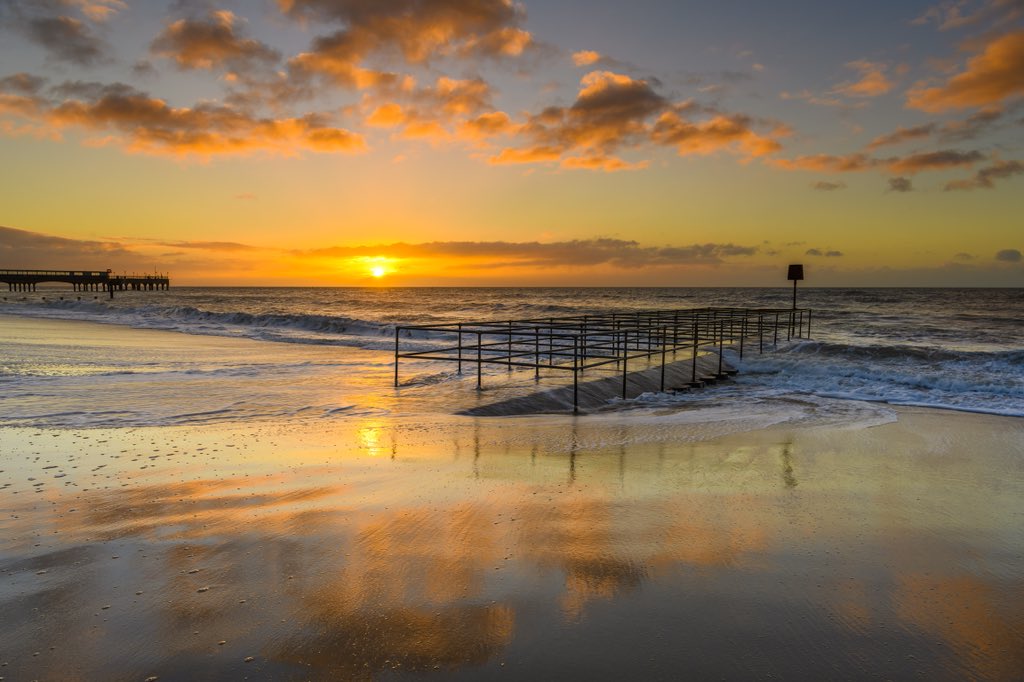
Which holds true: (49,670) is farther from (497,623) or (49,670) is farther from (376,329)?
(376,329)

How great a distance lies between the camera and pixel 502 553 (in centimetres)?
452

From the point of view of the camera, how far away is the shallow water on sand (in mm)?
3262

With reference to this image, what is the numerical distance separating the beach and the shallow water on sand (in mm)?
21

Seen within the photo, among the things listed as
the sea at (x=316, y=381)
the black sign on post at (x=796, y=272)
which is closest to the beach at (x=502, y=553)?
the sea at (x=316, y=381)

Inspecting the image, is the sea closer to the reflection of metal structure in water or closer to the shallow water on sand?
the reflection of metal structure in water

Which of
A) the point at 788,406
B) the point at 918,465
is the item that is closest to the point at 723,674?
the point at 918,465

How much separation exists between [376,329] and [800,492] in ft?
101

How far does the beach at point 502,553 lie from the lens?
3.28 meters

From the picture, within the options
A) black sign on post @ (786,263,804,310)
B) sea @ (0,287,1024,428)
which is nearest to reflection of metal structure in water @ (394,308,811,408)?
sea @ (0,287,1024,428)

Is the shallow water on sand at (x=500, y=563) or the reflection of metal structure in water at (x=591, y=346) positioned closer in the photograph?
the shallow water on sand at (x=500, y=563)

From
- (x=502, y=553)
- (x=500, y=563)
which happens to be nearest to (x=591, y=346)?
(x=502, y=553)

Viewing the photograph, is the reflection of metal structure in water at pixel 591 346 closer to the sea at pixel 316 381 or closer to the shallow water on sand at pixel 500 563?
the sea at pixel 316 381

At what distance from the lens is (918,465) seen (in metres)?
7.50

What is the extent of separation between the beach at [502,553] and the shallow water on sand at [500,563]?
0.8 inches
